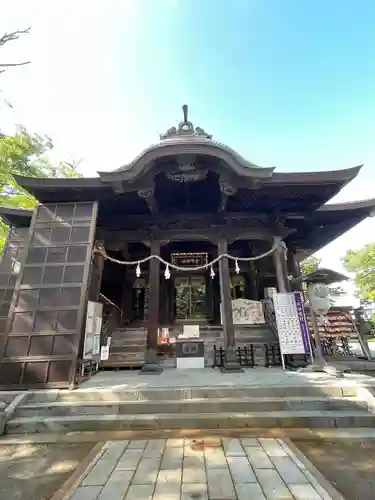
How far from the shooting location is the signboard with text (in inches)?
277

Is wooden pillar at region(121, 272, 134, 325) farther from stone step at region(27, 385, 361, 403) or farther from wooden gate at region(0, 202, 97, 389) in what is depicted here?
stone step at region(27, 385, 361, 403)

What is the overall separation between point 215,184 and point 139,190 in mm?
2265

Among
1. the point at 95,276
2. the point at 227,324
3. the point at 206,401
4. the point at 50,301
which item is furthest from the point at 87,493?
the point at 95,276

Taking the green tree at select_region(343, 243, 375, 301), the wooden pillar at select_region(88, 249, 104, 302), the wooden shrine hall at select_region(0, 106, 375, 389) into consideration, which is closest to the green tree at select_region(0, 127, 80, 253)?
the wooden shrine hall at select_region(0, 106, 375, 389)

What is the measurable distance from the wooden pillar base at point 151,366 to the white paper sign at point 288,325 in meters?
3.41

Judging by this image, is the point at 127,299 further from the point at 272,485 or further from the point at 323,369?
the point at 272,485

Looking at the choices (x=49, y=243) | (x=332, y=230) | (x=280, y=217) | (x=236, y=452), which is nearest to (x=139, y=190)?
(x=49, y=243)

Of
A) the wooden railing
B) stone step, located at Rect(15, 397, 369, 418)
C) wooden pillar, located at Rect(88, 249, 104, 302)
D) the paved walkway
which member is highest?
wooden pillar, located at Rect(88, 249, 104, 302)

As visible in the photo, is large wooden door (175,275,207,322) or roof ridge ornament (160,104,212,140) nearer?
roof ridge ornament (160,104,212,140)

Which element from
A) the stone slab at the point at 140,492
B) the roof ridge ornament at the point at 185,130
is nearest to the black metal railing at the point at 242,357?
the stone slab at the point at 140,492

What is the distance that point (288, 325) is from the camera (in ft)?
23.8

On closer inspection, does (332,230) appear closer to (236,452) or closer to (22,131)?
(236,452)

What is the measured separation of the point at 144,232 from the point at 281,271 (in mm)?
4467

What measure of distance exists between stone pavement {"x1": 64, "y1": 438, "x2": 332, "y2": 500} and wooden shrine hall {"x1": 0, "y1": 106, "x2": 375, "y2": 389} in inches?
106
